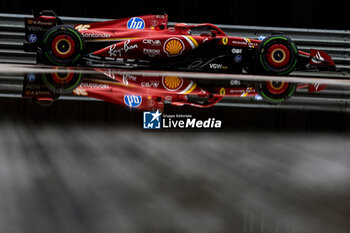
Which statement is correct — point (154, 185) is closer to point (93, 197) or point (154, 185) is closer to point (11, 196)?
point (93, 197)

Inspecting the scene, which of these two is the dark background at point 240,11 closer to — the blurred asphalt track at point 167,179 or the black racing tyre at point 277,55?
the black racing tyre at point 277,55

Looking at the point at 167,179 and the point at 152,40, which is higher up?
the point at 152,40

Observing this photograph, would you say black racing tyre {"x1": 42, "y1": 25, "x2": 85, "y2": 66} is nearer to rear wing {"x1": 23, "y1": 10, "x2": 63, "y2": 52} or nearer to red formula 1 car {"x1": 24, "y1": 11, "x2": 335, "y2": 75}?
red formula 1 car {"x1": 24, "y1": 11, "x2": 335, "y2": 75}

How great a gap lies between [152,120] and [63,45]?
579 centimetres

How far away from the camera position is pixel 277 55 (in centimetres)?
788

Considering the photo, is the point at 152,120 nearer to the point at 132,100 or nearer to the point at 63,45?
the point at 132,100

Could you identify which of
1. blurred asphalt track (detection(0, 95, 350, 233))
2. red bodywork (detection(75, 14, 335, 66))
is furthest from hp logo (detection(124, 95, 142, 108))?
red bodywork (detection(75, 14, 335, 66))

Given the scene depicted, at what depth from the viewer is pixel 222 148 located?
1.65m

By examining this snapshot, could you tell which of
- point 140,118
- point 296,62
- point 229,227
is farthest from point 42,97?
point 296,62

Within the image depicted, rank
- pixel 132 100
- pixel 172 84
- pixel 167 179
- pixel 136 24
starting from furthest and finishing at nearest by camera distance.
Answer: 1. pixel 136 24
2. pixel 172 84
3. pixel 132 100
4. pixel 167 179

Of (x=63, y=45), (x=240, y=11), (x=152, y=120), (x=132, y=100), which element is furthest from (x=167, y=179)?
(x=240, y=11)

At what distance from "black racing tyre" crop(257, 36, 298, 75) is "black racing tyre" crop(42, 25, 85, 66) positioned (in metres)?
3.00

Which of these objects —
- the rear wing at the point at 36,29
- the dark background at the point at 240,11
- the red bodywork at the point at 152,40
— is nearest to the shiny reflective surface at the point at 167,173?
the red bodywork at the point at 152,40

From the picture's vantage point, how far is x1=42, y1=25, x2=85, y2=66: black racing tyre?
7609 millimetres
